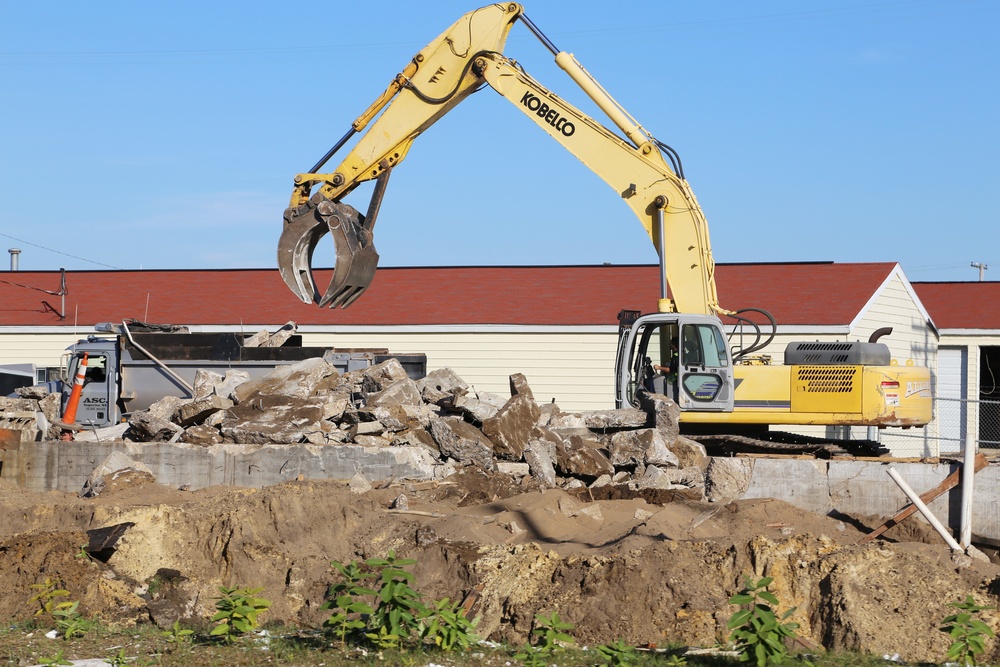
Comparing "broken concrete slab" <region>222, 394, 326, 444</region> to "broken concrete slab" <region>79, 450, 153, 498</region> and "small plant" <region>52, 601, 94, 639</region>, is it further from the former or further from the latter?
"small plant" <region>52, 601, 94, 639</region>

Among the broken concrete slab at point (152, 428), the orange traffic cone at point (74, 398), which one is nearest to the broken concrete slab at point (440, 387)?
the broken concrete slab at point (152, 428)

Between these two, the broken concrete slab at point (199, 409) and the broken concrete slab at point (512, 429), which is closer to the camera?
the broken concrete slab at point (512, 429)

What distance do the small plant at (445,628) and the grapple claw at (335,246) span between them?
7.86 metres

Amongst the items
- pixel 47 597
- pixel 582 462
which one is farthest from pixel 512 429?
pixel 47 597

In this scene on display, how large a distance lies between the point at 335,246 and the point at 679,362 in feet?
16.0

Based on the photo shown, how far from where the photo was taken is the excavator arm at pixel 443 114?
1459 centimetres

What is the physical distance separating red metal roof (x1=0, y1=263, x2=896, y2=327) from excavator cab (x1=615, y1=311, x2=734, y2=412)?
9.29 meters

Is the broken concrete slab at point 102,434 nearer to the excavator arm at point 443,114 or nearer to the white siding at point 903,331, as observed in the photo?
the excavator arm at point 443,114

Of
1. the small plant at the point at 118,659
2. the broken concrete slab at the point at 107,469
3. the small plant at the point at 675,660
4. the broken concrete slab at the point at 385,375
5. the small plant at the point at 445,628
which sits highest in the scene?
the broken concrete slab at the point at 385,375

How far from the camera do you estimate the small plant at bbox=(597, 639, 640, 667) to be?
279 inches

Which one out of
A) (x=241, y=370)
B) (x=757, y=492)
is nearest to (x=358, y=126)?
(x=241, y=370)

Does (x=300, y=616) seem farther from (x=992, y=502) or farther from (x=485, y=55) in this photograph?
(x=485, y=55)

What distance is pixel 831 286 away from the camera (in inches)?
1000

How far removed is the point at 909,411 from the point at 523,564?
22.5 feet
